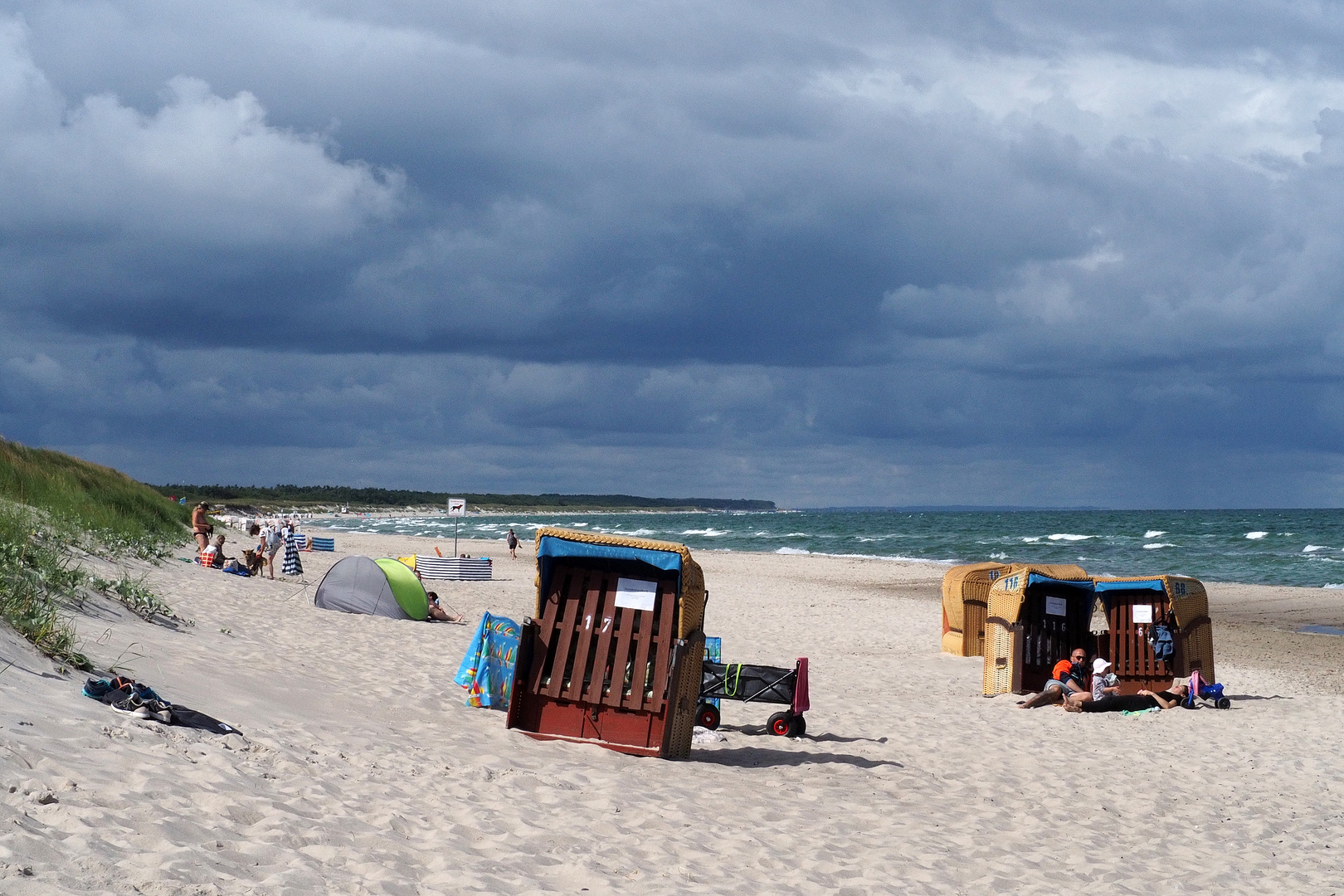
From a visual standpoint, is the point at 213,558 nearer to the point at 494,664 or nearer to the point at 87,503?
the point at 87,503

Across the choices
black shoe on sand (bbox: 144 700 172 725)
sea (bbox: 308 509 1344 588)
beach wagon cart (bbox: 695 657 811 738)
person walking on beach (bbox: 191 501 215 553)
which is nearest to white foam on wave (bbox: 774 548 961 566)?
sea (bbox: 308 509 1344 588)

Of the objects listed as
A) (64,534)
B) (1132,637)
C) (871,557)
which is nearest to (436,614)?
(64,534)

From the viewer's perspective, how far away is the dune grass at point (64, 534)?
817 centimetres

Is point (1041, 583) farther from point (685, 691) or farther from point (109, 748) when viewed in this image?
point (109, 748)

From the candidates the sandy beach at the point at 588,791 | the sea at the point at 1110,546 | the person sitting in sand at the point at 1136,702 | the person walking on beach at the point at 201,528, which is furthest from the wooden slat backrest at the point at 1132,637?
the sea at the point at 1110,546

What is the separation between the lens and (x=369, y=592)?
17453mm

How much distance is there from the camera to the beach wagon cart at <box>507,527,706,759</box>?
28.5 ft

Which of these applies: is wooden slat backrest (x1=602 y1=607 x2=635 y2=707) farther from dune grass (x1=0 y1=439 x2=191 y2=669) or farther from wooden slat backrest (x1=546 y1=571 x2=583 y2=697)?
dune grass (x1=0 y1=439 x2=191 y2=669)

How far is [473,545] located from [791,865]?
5581cm

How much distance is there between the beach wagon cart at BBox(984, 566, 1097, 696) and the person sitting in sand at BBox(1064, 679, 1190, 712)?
113 centimetres

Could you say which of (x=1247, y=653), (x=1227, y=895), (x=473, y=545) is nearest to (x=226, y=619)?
(x=1227, y=895)

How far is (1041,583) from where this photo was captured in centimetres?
1434

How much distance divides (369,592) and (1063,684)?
10572mm

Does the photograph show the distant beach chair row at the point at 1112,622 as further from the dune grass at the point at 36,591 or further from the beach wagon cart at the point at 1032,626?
the dune grass at the point at 36,591
